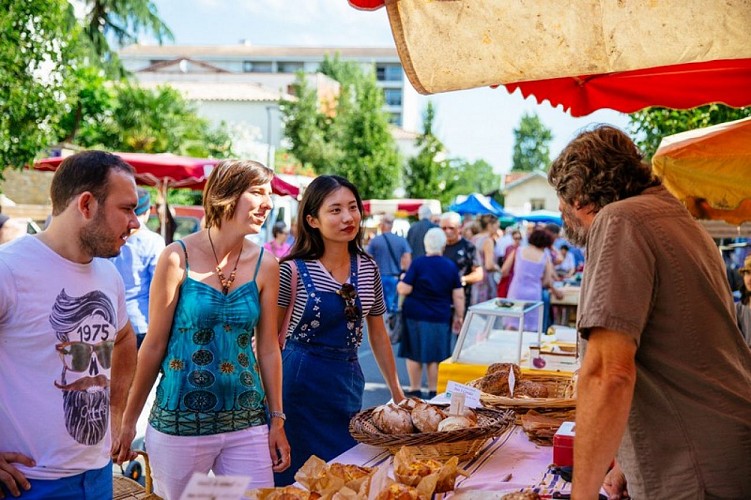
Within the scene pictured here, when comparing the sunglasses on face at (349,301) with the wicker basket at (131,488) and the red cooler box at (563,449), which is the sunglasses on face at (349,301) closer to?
the wicker basket at (131,488)

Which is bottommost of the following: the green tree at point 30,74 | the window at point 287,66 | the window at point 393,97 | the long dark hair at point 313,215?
the long dark hair at point 313,215

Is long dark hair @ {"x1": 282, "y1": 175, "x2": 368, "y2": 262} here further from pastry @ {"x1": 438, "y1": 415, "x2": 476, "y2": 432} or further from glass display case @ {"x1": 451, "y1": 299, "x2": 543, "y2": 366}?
glass display case @ {"x1": 451, "y1": 299, "x2": 543, "y2": 366}

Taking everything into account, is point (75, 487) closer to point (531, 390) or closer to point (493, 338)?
point (531, 390)

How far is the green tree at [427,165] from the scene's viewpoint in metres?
44.3

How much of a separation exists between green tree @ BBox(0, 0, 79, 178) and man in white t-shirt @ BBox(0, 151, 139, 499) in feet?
29.3

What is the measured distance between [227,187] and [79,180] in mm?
812

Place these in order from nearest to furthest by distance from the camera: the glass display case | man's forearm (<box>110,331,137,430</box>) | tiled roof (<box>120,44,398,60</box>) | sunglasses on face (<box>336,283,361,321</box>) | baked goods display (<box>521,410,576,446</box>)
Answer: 1. man's forearm (<box>110,331,137,430</box>)
2. baked goods display (<box>521,410,576,446</box>)
3. sunglasses on face (<box>336,283,361,321</box>)
4. the glass display case
5. tiled roof (<box>120,44,398,60</box>)

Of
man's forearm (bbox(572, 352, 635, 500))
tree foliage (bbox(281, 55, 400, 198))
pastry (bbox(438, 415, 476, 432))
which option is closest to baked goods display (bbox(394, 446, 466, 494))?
pastry (bbox(438, 415, 476, 432))

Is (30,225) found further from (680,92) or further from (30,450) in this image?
(680,92)

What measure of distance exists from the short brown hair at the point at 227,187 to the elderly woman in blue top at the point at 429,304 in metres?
5.11

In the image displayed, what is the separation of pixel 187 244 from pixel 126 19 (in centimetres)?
2744

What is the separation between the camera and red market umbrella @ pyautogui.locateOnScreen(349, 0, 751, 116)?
240 centimetres

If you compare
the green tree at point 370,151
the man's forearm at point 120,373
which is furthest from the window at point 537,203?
the man's forearm at point 120,373

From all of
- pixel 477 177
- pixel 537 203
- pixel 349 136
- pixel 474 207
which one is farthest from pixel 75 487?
pixel 477 177
